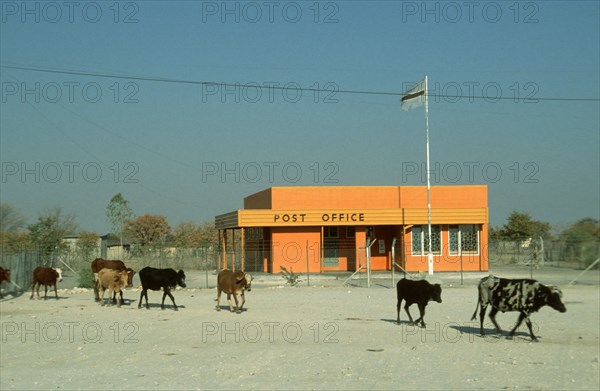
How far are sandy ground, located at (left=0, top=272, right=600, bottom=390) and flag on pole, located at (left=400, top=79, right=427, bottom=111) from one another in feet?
55.4

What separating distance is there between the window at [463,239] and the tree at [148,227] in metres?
62.2

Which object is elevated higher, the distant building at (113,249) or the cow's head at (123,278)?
the distant building at (113,249)

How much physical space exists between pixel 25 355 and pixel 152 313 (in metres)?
8.66

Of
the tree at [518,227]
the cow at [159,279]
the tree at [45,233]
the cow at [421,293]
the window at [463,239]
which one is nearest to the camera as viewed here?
the cow at [421,293]

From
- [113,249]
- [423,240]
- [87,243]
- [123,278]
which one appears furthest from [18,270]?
[87,243]

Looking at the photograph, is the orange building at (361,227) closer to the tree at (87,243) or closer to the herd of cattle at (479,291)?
the tree at (87,243)

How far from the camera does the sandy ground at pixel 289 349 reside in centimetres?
1276

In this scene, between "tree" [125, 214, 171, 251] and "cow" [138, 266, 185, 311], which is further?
"tree" [125, 214, 171, 251]

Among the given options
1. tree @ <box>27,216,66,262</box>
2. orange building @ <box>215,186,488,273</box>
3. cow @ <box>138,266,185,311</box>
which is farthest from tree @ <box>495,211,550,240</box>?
cow @ <box>138,266,185,311</box>

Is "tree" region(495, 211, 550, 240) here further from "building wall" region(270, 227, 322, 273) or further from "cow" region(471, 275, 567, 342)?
"cow" region(471, 275, 567, 342)

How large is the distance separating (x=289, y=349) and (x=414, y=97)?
92.5 ft

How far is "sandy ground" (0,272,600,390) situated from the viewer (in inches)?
502

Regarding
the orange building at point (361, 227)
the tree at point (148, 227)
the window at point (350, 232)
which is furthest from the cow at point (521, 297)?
the tree at point (148, 227)

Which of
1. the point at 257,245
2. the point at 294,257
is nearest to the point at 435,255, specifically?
the point at 294,257
